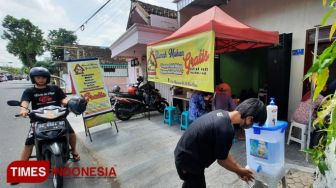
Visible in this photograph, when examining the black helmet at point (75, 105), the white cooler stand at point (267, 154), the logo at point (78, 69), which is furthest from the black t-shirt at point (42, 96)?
the white cooler stand at point (267, 154)

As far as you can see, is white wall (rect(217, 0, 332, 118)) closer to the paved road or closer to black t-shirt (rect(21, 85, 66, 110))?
the paved road

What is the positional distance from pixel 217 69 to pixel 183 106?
5.57 feet

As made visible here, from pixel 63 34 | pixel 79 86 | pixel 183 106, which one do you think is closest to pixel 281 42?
pixel 183 106

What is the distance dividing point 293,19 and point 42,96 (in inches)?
207

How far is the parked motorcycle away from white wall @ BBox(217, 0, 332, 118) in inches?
142

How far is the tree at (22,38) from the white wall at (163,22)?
27253mm

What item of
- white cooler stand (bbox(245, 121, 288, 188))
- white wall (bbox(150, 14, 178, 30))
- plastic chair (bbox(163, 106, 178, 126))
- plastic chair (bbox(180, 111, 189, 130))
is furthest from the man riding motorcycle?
white wall (bbox(150, 14, 178, 30))

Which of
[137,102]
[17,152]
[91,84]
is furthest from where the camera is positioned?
[137,102]

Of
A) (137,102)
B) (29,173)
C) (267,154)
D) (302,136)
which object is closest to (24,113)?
(29,173)

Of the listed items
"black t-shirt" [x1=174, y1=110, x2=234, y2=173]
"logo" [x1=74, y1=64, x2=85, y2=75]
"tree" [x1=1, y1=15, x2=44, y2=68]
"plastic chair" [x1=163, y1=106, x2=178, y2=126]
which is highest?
"tree" [x1=1, y1=15, x2=44, y2=68]

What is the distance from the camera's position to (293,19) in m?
4.40

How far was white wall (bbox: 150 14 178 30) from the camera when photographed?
22.0ft

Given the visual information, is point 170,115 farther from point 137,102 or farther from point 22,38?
point 22,38

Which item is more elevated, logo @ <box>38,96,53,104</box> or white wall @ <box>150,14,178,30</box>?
white wall @ <box>150,14,178,30</box>
